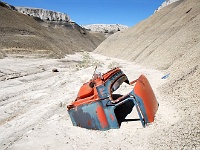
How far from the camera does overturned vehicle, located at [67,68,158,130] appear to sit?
646 centimetres

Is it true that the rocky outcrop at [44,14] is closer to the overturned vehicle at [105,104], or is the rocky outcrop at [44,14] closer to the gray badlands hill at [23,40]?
the gray badlands hill at [23,40]

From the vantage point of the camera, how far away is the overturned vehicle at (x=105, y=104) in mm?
6457

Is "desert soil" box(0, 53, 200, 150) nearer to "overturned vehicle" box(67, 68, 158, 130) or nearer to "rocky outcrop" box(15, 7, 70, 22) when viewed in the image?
"overturned vehicle" box(67, 68, 158, 130)

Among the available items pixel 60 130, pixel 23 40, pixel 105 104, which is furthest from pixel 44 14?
pixel 105 104

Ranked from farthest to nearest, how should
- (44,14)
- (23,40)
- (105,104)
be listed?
(44,14) < (23,40) < (105,104)

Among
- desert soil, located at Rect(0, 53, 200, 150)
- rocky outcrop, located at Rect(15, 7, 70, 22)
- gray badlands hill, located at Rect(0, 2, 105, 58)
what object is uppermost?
rocky outcrop, located at Rect(15, 7, 70, 22)

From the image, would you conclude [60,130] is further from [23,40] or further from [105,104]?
[23,40]

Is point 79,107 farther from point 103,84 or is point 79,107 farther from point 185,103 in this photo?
point 185,103

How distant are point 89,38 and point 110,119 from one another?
111m

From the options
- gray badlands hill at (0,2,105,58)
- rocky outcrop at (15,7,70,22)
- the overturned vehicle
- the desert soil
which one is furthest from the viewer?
rocky outcrop at (15,7,70,22)

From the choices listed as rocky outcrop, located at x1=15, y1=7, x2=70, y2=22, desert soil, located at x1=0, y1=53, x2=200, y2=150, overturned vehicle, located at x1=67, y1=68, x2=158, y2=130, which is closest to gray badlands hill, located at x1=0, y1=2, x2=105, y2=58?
desert soil, located at x1=0, y1=53, x2=200, y2=150

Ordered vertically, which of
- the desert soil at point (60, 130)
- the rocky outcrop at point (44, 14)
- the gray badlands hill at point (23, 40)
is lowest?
the desert soil at point (60, 130)

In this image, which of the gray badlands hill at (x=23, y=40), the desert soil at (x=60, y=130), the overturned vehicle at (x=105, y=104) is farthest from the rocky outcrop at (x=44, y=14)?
the overturned vehicle at (x=105, y=104)

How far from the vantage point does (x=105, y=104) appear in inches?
256
